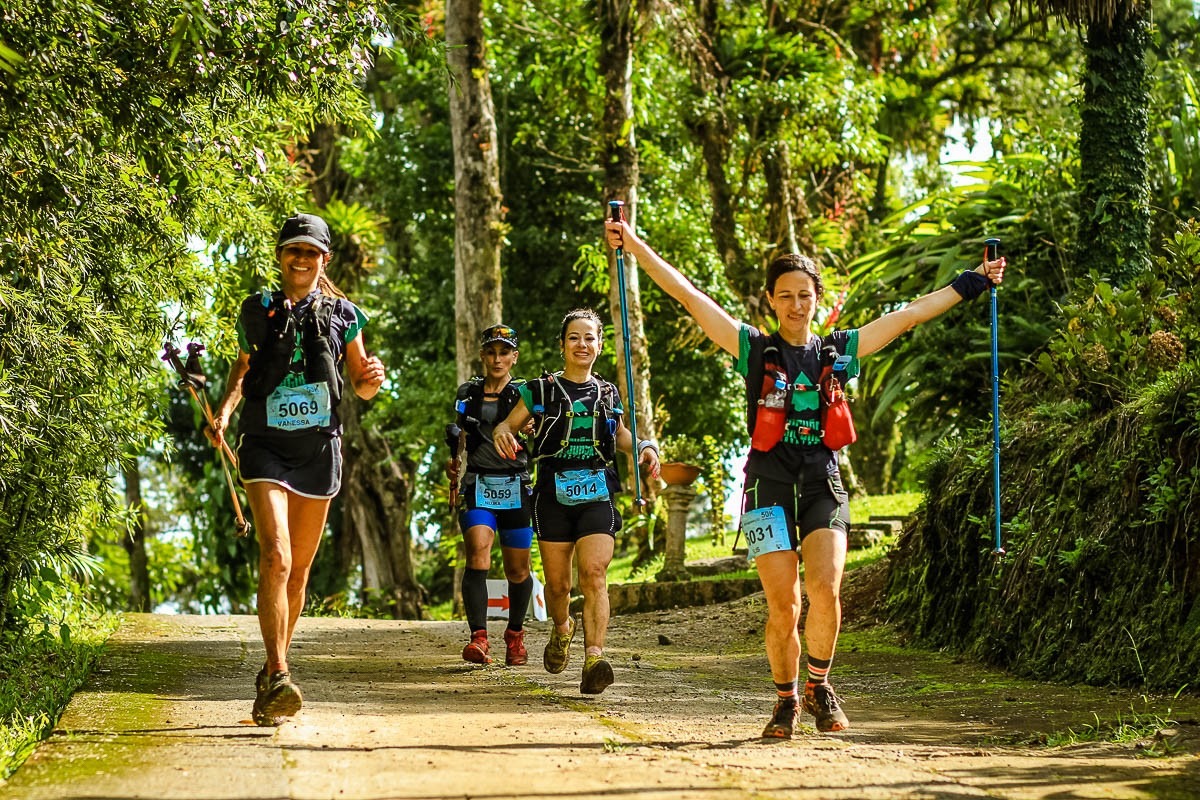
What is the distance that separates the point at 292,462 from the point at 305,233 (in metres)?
1.03

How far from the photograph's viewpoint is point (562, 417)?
7.94 m

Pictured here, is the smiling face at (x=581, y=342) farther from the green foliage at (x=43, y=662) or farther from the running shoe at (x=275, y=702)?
the green foliage at (x=43, y=662)

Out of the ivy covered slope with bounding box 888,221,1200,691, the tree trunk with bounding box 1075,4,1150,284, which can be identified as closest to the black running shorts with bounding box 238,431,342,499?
the ivy covered slope with bounding box 888,221,1200,691

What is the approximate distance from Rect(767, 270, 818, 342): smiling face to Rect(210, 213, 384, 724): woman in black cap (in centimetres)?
179

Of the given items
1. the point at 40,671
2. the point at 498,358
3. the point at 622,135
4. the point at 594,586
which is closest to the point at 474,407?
the point at 498,358

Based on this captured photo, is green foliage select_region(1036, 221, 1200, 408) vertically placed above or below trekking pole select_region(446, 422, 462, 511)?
above

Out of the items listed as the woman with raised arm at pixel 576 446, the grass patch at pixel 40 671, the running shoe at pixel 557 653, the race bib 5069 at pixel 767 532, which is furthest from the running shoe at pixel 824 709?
the grass patch at pixel 40 671

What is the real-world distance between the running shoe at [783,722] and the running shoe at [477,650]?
11.5 feet

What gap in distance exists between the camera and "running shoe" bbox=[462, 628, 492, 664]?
30.2ft

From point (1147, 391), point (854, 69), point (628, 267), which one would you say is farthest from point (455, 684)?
point (854, 69)

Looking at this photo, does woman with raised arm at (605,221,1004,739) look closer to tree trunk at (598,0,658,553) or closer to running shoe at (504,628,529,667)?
running shoe at (504,628,529,667)

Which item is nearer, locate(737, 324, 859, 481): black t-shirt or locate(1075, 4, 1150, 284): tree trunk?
locate(737, 324, 859, 481): black t-shirt

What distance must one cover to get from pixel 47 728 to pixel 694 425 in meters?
22.8

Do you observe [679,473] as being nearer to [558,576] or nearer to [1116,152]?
[1116,152]
